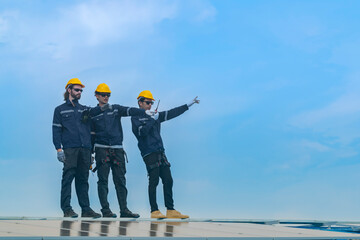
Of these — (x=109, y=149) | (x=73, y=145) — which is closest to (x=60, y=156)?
(x=73, y=145)

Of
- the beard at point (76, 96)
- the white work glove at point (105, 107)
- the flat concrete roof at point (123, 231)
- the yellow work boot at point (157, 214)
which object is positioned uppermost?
the beard at point (76, 96)

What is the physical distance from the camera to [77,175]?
12.3 m

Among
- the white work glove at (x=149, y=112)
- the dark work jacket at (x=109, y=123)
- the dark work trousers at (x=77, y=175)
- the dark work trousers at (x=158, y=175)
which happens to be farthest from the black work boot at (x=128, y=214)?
the white work glove at (x=149, y=112)

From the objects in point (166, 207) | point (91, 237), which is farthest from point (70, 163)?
point (91, 237)

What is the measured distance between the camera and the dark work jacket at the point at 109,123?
40.6ft

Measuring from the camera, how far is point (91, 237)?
784cm

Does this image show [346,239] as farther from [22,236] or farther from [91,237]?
[22,236]

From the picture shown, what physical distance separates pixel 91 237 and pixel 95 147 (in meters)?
4.79

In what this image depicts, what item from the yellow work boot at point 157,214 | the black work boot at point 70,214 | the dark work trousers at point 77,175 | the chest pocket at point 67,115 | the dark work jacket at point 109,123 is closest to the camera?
the black work boot at point 70,214

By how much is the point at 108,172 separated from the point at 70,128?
1380 mm

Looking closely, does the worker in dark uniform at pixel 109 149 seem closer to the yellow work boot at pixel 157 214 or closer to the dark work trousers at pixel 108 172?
the dark work trousers at pixel 108 172

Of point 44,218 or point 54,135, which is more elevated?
point 54,135

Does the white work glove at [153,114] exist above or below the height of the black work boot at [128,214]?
above

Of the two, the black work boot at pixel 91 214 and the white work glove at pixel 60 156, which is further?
the black work boot at pixel 91 214
